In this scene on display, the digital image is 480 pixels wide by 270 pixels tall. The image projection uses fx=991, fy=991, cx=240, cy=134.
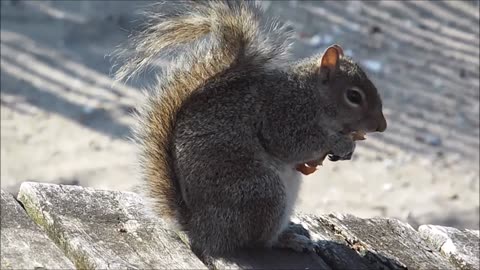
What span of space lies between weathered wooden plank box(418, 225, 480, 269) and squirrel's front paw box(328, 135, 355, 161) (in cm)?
24

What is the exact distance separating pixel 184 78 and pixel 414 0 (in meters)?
4.08

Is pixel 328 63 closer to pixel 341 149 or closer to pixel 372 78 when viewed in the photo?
pixel 341 149

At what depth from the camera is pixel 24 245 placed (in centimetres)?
150

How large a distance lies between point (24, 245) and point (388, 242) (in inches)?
27.2

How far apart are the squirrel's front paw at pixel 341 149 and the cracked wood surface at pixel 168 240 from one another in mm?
164

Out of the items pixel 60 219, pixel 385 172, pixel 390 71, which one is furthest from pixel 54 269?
pixel 390 71

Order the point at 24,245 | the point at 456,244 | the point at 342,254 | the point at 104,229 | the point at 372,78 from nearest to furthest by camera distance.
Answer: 1. the point at 24,245
2. the point at 104,229
3. the point at 342,254
4. the point at 456,244
5. the point at 372,78

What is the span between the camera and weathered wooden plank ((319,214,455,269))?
176 centimetres

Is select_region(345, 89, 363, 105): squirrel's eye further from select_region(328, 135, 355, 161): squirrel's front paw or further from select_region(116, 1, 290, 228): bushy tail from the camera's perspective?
select_region(116, 1, 290, 228): bushy tail

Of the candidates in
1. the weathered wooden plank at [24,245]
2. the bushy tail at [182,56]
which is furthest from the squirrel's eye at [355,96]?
the weathered wooden plank at [24,245]

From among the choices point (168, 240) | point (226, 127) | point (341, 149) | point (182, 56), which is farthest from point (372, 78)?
point (168, 240)

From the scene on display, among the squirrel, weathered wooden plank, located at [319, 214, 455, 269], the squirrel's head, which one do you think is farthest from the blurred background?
weathered wooden plank, located at [319, 214, 455, 269]

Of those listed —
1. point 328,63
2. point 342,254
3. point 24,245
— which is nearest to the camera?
point 24,245

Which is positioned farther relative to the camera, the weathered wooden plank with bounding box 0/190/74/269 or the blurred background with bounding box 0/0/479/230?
the blurred background with bounding box 0/0/479/230
